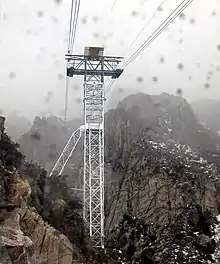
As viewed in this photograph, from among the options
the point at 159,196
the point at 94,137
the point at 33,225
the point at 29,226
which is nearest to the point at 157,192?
the point at 159,196

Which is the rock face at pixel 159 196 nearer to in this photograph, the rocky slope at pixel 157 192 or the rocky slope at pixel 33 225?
the rocky slope at pixel 157 192

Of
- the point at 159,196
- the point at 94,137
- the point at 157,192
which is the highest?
the point at 94,137

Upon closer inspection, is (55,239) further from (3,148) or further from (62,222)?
(3,148)

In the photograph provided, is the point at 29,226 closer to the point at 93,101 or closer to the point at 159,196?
the point at 93,101

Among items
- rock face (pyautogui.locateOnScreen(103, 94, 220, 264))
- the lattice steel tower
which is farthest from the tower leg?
rock face (pyautogui.locateOnScreen(103, 94, 220, 264))

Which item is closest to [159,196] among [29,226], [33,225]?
[33,225]

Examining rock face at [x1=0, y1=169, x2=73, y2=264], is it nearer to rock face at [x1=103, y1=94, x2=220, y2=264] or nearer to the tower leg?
the tower leg

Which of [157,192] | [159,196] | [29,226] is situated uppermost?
[157,192]

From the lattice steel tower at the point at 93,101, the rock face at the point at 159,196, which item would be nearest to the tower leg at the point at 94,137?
the lattice steel tower at the point at 93,101

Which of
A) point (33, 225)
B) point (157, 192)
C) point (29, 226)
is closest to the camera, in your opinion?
point (29, 226)

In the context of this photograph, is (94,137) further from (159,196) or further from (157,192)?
(157,192)

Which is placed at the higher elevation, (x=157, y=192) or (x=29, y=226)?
(x=157, y=192)

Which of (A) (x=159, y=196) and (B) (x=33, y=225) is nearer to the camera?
(B) (x=33, y=225)

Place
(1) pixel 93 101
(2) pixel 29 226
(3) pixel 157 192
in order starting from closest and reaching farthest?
(2) pixel 29 226 < (1) pixel 93 101 < (3) pixel 157 192
